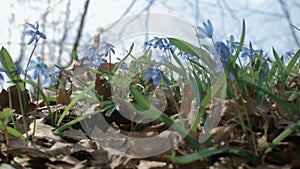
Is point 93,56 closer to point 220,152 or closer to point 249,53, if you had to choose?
point 249,53

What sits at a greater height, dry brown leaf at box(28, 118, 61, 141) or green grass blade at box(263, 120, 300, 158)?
green grass blade at box(263, 120, 300, 158)

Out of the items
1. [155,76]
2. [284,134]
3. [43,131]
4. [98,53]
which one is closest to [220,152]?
[284,134]

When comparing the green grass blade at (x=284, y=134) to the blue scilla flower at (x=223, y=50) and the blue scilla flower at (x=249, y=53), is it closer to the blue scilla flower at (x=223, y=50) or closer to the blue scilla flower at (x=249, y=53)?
the blue scilla flower at (x=223, y=50)

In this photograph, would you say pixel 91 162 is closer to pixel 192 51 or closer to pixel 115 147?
pixel 115 147

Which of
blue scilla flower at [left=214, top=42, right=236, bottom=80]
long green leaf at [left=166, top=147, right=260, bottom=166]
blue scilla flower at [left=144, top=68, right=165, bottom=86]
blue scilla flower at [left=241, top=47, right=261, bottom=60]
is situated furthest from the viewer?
blue scilla flower at [left=241, top=47, right=261, bottom=60]

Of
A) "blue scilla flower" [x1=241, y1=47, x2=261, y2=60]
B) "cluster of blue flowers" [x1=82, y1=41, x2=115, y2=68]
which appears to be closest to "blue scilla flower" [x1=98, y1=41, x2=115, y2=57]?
"cluster of blue flowers" [x1=82, y1=41, x2=115, y2=68]

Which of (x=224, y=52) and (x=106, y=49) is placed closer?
(x=224, y=52)

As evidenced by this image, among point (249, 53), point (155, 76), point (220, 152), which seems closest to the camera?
point (220, 152)

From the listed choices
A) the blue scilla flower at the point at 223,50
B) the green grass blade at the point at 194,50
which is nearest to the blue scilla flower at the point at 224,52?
the blue scilla flower at the point at 223,50

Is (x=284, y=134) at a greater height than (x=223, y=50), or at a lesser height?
lesser

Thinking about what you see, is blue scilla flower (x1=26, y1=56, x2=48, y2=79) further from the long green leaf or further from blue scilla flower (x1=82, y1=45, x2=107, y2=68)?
the long green leaf

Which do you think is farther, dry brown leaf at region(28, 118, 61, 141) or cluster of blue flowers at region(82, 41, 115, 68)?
cluster of blue flowers at region(82, 41, 115, 68)
